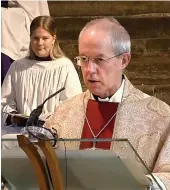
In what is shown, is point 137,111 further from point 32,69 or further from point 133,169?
point 32,69

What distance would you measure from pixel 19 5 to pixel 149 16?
1091 mm

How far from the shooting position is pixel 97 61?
1885 mm

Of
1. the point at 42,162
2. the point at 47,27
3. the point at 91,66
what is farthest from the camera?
the point at 47,27

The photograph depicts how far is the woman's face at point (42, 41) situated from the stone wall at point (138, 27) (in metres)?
0.64

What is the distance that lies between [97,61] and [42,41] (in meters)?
2.03

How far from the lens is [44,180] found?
1.31m

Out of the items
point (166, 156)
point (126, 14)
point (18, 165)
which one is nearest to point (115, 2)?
point (126, 14)

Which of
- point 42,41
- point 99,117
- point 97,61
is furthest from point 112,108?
point 42,41

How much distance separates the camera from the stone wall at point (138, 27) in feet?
15.1

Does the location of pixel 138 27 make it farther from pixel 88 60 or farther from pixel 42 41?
pixel 88 60

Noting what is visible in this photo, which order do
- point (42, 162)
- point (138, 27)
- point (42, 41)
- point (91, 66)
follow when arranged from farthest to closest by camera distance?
point (138, 27)
point (42, 41)
point (91, 66)
point (42, 162)

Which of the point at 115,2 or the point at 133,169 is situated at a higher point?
the point at 115,2

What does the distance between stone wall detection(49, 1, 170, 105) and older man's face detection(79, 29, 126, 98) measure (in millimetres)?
2679

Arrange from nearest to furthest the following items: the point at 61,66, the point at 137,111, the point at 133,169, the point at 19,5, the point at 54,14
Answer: the point at 133,169 → the point at 137,111 → the point at 61,66 → the point at 19,5 → the point at 54,14
